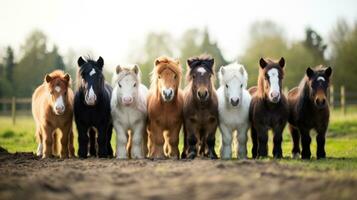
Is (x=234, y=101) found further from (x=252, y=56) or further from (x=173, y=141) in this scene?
(x=252, y=56)

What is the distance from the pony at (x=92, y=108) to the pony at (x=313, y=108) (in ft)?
13.7

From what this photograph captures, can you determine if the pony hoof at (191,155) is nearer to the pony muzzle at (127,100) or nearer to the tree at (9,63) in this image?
the pony muzzle at (127,100)

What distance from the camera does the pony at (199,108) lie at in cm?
1030

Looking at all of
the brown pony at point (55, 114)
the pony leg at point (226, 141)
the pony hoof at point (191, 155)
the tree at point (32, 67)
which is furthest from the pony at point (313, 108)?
the tree at point (32, 67)

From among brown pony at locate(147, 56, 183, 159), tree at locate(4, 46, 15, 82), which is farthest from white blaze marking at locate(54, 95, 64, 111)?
tree at locate(4, 46, 15, 82)

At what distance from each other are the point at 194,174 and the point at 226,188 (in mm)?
1083

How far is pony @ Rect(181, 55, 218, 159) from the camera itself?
10.3 meters

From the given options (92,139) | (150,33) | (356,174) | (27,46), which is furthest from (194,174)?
(150,33)

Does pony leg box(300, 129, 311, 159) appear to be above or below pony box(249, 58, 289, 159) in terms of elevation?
below

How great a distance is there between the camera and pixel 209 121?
10539 millimetres

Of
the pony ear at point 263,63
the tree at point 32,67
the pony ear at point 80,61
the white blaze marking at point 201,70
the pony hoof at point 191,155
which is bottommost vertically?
the pony hoof at point 191,155

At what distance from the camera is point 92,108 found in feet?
35.7

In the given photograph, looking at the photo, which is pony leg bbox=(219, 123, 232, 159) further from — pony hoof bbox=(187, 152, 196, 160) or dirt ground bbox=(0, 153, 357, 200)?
dirt ground bbox=(0, 153, 357, 200)

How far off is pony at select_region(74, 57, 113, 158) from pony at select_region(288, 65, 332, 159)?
4.17 m
